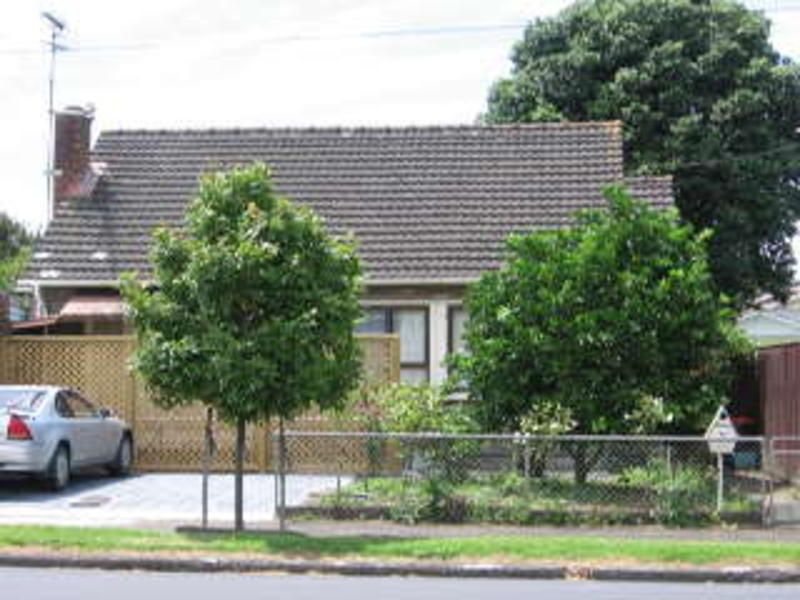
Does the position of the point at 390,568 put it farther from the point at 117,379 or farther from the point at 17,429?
the point at 117,379

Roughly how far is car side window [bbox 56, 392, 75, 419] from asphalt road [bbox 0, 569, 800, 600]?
6006 millimetres

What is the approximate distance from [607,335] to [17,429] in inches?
297

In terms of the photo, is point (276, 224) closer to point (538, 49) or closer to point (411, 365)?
point (411, 365)

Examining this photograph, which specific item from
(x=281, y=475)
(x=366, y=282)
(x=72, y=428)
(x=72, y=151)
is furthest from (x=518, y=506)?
(x=72, y=151)

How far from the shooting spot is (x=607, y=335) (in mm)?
17156

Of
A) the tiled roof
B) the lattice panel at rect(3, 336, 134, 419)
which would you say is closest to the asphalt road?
the lattice panel at rect(3, 336, 134, 419)

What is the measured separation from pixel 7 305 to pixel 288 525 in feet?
28.4

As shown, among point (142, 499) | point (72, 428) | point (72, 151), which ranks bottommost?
point (142, 499)

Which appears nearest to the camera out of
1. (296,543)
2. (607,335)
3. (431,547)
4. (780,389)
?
(431,547)

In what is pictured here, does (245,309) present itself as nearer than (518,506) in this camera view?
Yes

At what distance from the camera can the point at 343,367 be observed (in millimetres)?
14695

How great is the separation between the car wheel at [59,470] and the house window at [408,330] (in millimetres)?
5884

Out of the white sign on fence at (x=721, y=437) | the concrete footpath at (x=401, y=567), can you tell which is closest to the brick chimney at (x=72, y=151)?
the concrete footpath at (x=401, y=567)

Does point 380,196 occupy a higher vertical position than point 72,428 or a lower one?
higher
